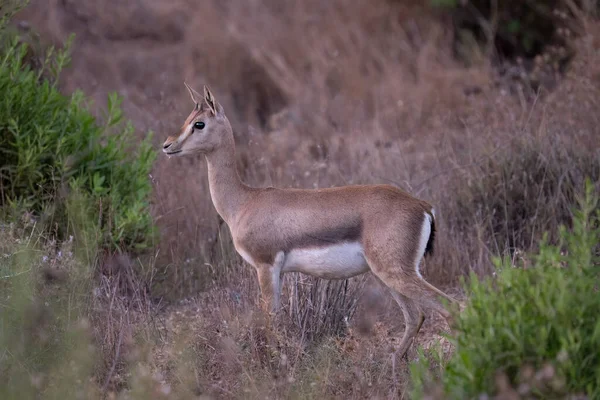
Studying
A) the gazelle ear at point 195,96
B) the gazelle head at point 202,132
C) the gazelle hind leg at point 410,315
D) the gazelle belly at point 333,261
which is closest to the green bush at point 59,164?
the gazelle head at point 202,132

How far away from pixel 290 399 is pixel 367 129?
27.1ft

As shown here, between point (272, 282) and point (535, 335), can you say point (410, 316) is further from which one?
point (535, 335)

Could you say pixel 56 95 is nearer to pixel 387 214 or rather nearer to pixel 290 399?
pixel 387 214

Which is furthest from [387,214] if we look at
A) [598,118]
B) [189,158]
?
[189,158]

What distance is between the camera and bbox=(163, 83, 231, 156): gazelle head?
22.2 feet

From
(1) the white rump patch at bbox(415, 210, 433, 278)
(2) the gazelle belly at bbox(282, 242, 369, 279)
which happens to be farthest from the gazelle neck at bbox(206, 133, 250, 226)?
(1) the white rump patch at bbox(415, 210, 433, 278)

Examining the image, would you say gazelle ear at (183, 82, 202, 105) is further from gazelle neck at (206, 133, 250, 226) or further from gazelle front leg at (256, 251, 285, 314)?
gazelle front leg at (256, 251, 285, 314)

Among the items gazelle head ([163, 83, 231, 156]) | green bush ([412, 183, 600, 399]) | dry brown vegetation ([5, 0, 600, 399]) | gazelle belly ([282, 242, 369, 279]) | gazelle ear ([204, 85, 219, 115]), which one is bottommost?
dry brown vegetation ([5, 0, 600, 399])

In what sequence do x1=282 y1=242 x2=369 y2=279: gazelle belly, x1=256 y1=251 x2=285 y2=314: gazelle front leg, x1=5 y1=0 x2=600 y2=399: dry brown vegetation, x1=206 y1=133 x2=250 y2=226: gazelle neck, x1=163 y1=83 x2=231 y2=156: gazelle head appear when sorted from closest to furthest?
x1=5 y1=0 x2=600 y2=399: dry brown vegetation → x1=282 y1=242 x2=369 y2=279: gazelle belly → x1=256 y1=251 x2=285 y2=314: gazelle front leg → x1=163 y1=83 x2=231 y2=156: gazelle head → x1=206 y1=133 x2=250 y2=226: gazelle neck

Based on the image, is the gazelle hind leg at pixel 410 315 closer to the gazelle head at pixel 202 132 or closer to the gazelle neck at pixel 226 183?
the gazelle neck at pixel 226 183

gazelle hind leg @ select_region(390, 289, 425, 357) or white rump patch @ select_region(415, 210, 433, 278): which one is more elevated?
white rump patch @ select_region(415, 210, 433, 278)

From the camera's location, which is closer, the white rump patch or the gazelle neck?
the white rump patch

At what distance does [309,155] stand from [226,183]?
5062 mm

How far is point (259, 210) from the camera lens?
664 cm
